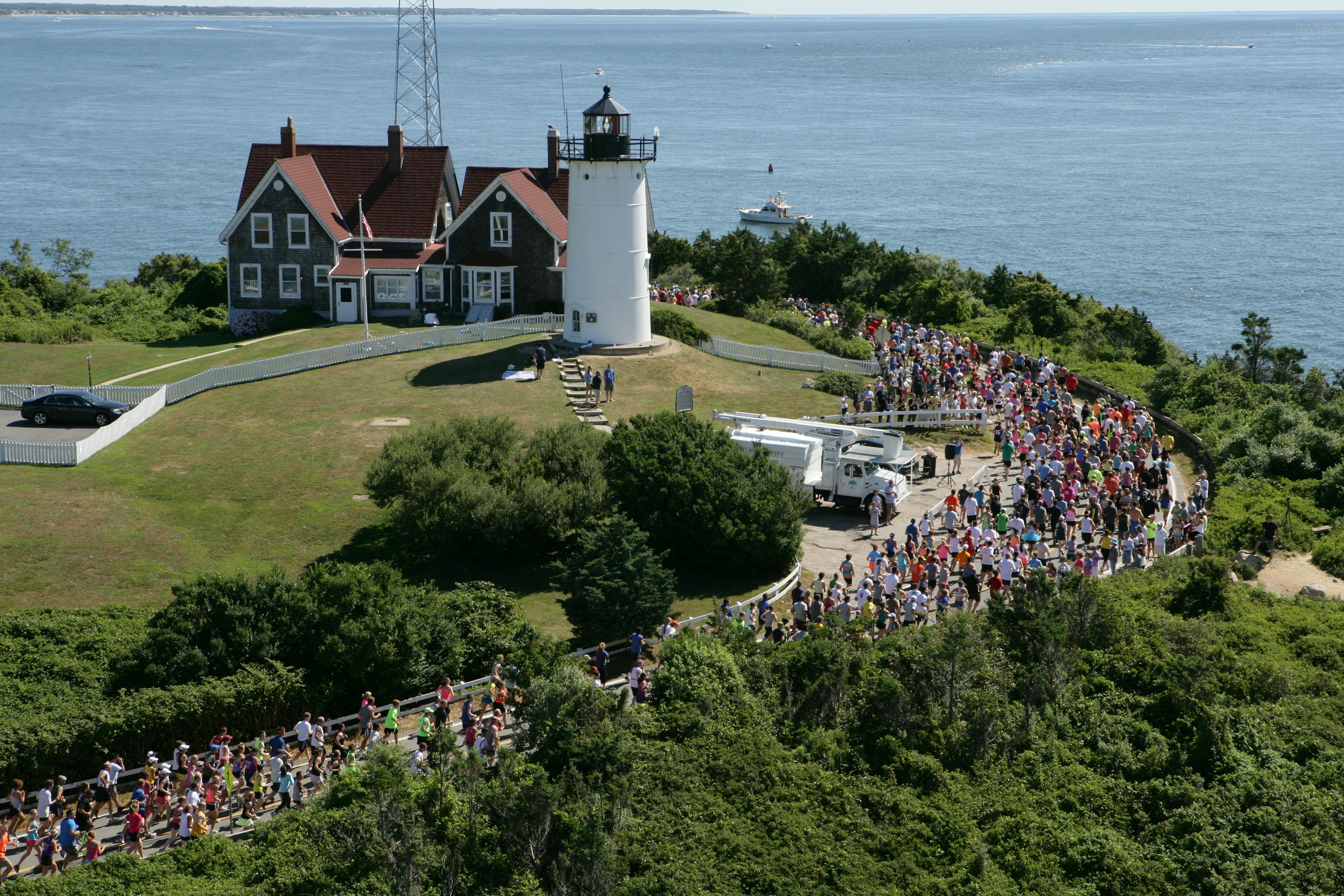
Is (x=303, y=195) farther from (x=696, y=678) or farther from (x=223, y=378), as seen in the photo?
(x=696, y=678)

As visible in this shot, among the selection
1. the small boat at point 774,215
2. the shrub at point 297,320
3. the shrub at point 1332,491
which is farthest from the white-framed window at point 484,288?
the small boat at point 774,215

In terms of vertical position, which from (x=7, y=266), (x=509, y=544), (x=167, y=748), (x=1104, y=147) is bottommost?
(x=167, y=748)

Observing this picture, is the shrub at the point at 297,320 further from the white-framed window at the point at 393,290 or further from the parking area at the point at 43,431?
the parking area at the point at 43,431

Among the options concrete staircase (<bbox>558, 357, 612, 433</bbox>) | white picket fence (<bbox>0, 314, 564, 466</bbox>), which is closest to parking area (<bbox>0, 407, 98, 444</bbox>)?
white picket fence (<bbox>0, 314, 564, 466</bbox>)

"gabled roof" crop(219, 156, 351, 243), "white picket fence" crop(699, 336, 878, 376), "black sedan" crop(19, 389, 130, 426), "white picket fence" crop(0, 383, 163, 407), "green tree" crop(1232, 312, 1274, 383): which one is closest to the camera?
"black sedan" crop(19, 389, 130, 426)

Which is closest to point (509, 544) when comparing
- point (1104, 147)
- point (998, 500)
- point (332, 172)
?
point (998, 500)

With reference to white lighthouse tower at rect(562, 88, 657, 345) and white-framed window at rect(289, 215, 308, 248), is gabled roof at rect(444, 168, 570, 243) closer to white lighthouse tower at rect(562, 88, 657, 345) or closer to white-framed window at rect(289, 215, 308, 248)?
white lighthouse tower at rect(562, 88, 657, 345)

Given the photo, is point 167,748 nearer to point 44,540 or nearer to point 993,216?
point 44,540
